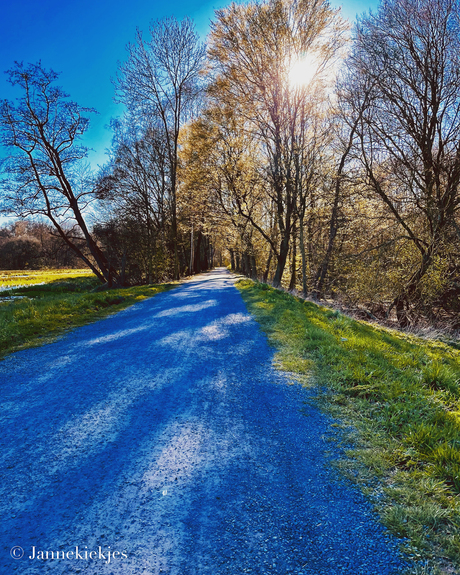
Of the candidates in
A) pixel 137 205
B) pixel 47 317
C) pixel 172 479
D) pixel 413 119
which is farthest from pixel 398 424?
pixel 137 205

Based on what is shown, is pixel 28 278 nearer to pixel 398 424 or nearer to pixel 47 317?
pixel 47 317

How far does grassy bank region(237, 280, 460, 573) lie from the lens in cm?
187

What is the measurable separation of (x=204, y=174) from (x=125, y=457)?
739 inches

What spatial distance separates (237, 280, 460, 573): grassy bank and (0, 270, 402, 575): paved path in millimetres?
210

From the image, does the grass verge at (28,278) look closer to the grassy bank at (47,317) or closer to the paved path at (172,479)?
the grassy bank at (47,317)

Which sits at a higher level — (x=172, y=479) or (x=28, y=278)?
(x=172, y=479)

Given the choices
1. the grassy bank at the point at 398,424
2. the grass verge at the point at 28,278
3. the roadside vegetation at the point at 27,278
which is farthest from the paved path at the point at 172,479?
the grass verge at the point at 28,278

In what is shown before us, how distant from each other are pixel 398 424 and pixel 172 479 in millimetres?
2206

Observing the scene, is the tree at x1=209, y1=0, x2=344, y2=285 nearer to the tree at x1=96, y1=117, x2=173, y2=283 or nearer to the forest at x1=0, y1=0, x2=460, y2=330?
the forest at x1=0, y1=0, x2=460, y2=330

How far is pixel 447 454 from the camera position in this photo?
2.41 meters

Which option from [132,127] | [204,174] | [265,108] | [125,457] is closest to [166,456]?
[125,457]

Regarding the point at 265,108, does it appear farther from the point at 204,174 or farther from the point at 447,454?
the point at 447,454

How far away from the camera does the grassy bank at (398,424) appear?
1.87 m

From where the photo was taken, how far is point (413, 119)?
10.4 m
